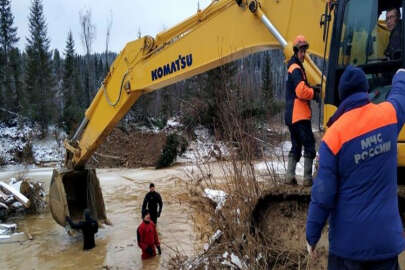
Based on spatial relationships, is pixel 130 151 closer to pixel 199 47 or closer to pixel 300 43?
pixel 199 47

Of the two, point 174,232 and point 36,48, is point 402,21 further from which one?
point 36,48

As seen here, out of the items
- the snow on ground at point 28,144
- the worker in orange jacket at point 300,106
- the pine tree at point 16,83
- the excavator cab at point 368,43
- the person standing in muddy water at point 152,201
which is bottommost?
the person standing in muddy water at point 152,201

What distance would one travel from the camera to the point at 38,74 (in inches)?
1587

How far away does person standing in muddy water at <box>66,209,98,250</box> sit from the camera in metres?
8.73

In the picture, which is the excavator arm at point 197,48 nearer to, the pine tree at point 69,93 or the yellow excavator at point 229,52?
the yellow excavator at point 229,52

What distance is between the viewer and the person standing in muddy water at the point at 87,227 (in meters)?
8.73

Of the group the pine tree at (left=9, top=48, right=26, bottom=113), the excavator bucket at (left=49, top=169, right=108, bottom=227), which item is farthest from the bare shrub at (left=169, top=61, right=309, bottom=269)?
the pine tree at (left=9, top=48, right=26, bottom=113)

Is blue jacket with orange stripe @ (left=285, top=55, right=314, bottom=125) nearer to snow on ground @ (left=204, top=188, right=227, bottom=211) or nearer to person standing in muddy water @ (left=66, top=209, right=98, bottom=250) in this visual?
snow on ground @ (left=204, top=188, right=227, bottom=211)

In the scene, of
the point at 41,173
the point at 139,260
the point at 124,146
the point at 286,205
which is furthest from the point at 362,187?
the point at 124,146

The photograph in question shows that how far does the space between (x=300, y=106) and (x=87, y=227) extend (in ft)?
20.9

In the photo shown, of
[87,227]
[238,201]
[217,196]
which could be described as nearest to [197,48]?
[217,196]

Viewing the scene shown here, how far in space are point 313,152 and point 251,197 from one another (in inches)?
36.3

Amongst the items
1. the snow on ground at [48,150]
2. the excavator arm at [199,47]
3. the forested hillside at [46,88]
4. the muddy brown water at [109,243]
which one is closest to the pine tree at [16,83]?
the forested hillside at [46,88]

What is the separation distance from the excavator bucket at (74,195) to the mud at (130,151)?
46.1ft
